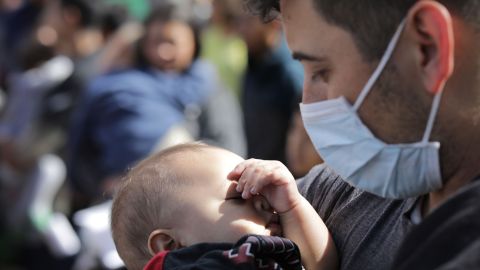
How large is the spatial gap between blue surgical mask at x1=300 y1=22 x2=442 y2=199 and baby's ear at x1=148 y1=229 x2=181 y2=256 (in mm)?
453

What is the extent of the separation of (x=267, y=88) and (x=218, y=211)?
3896mm

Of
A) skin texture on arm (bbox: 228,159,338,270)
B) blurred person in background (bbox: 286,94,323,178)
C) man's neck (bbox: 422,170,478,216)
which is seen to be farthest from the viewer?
blurred person in background (bbox: 286,94,323,178)

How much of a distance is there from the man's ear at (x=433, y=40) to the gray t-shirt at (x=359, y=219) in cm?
32

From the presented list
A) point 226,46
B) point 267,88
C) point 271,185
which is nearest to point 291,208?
point 271,185

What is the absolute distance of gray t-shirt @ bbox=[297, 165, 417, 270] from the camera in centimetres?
215

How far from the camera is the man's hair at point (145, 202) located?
2.46m

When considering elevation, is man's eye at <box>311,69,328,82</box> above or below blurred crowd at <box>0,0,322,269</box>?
above

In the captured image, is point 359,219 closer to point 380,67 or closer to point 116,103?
point 380,67

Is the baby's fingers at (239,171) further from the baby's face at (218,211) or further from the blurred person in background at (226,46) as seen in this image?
the blurred person in background at (226,46)

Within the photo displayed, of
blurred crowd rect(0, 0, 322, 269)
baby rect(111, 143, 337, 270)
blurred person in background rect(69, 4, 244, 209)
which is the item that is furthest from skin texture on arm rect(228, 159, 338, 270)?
blurred person in background rect(69, 4, 244, 209)

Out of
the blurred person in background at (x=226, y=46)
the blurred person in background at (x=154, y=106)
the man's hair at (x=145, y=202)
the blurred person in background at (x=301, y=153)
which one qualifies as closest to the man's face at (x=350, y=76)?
the man's hair at (x=145, y=202)

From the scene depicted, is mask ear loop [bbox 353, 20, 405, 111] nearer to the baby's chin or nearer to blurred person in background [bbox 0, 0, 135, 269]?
the baby's chin

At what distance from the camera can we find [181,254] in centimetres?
232

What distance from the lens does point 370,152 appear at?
2.13m
